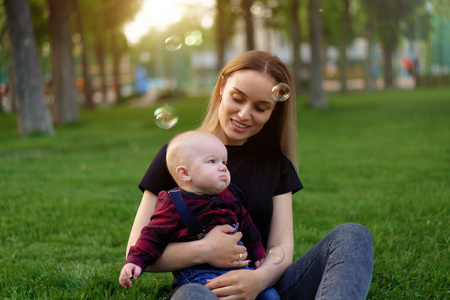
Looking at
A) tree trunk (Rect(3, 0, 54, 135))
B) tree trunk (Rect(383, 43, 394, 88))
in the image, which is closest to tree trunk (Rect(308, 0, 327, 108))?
tree trunk (Rect(3, 0, 54, 135))

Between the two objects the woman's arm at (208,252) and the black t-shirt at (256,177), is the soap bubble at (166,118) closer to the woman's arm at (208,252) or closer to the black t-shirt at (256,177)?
the black t-shirt at (256,177)

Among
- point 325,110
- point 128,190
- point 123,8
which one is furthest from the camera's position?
point 123,8

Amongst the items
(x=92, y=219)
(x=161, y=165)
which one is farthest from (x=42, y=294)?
(x=92, y=219)

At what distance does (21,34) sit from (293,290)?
39.1ft

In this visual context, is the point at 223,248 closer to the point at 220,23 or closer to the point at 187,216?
the point at 187,216

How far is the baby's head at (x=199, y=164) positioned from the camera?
2.33 m

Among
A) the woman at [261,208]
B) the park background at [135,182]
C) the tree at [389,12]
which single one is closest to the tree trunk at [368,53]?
the tree at [389,12]

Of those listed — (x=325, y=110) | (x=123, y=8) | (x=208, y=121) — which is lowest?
(x=325, y=110)

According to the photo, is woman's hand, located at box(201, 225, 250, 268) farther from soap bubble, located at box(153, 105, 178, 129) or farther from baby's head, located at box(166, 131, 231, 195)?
soap bubble, located at box(153, 105, 178, 129)

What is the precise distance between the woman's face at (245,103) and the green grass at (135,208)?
1209mm

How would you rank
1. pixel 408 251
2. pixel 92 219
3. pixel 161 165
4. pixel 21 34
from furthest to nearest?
1. pixel 21 34
2. pixel 92 219
3. pixel 408 251
4. pixel 161 165

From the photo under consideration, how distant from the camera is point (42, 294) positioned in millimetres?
3195

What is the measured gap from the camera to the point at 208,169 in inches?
91.4

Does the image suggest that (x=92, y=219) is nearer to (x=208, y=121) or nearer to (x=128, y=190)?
(x=128, y=190)
